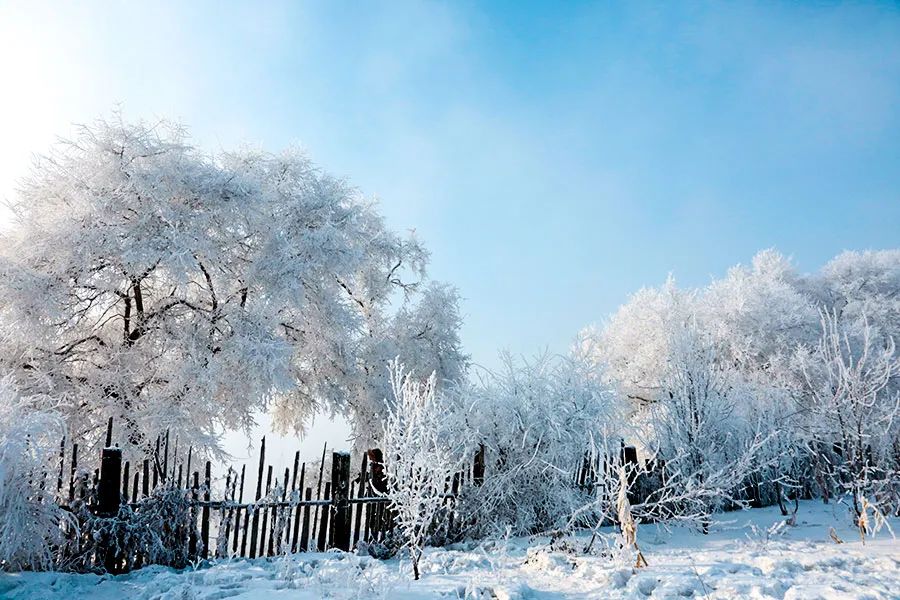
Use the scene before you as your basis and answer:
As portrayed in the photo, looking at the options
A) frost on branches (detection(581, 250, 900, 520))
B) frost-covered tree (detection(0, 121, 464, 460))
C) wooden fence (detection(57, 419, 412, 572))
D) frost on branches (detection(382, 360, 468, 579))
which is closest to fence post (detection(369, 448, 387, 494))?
wooden fence (detection(57, 419, 412, 572))

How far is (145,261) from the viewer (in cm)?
1316

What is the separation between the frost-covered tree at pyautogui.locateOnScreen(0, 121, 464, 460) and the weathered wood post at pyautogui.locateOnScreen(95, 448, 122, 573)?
617 centimetres

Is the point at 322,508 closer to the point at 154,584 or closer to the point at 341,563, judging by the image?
the point at 341,563

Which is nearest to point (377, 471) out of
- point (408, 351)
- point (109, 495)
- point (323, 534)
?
point (323, 534)

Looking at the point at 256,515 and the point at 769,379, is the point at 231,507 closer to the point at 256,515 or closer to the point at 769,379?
the point at 256,515

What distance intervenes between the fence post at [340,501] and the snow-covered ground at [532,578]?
104 cm

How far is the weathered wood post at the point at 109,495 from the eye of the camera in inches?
259

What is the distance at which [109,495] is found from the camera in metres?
6.70

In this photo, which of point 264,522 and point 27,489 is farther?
point 264,522

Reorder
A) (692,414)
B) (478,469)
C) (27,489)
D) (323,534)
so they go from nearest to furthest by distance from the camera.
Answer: (27,489), (323,534), (478,469), (692,414)

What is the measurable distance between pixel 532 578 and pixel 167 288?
46.2ft

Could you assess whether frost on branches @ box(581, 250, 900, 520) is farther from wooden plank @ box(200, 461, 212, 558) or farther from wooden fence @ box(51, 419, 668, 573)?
wooden plank @ box(200, 461, 212, 558)

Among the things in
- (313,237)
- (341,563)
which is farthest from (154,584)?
(313,237)

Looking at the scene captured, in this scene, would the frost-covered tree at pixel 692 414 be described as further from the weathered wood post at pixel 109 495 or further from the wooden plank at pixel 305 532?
the weathered wood post at pixel 109 495
